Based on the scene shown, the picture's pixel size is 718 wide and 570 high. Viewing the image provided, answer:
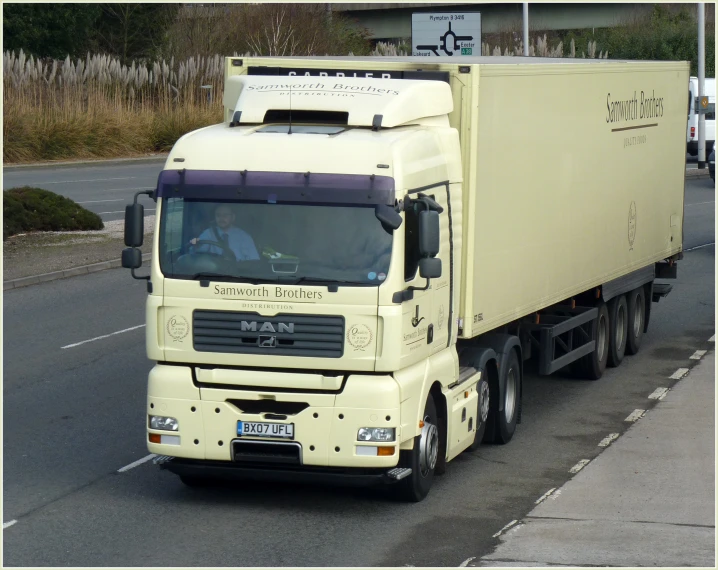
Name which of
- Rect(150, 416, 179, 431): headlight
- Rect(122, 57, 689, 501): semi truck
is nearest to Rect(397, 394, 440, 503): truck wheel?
Rect(122, 57, 689, 501): semi truck

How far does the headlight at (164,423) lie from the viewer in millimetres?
9680

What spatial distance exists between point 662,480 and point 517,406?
6.64 ft

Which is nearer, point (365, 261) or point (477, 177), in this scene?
point (365, 261)

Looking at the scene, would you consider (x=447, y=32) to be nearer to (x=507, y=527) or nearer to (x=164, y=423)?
(x=164, y=423)

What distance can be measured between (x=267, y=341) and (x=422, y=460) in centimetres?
155

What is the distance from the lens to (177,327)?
31.6 feet

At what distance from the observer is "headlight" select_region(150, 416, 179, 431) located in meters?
9.68

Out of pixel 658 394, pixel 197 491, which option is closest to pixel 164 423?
pixel 197 491

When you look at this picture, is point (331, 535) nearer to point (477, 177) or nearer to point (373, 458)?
point (373, 458)

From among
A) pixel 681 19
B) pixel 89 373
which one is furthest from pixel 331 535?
pixel 681 19

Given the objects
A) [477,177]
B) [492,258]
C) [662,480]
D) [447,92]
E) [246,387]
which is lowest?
[662,480]

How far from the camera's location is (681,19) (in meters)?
70.7

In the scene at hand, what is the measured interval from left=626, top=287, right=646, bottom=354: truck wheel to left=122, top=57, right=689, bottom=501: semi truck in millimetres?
5470

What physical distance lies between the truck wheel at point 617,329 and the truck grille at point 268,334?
7.01 m
